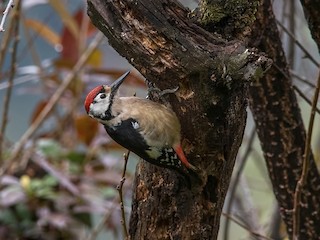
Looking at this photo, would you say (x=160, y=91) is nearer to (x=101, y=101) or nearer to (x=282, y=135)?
(x=101, y=101)

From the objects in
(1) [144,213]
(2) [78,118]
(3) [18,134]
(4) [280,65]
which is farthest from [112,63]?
(1) [144,213]

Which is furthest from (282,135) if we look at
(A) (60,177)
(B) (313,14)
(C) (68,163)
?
(C) (68,163)

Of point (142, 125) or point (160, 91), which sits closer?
point (160, 91)

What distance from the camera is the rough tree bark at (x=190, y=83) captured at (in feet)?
5.04

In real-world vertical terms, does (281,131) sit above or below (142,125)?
above

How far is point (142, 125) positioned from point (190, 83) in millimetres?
324

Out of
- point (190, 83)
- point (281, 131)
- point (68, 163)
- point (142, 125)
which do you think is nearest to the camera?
point (190, 83)

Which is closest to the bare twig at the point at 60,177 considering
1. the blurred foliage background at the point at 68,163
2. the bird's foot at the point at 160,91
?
the blurred foliage background at the point at 68,163

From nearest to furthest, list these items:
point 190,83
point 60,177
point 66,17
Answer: point 190,83 → point 60,177 → point 66,17

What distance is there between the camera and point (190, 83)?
1.58m

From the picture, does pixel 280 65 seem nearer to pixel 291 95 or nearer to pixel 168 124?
pixel 291 95

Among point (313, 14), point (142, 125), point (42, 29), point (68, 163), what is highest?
point (42, 29)

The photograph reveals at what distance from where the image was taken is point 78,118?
3492mm

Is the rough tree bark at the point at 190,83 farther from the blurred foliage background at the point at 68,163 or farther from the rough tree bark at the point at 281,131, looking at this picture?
the blurred foliage background at the point at 68,163
